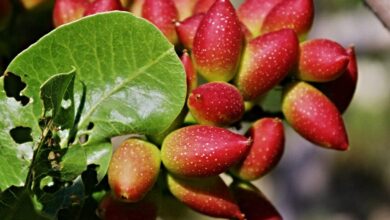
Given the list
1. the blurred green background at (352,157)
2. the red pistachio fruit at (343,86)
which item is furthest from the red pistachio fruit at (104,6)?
the blurred green background at (352,157)

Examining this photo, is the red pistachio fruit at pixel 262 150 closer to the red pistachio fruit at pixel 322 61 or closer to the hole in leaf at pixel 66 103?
the red pistachio fruit at pixel 322 61

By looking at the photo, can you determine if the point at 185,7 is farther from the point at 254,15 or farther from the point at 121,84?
the point at 121,84

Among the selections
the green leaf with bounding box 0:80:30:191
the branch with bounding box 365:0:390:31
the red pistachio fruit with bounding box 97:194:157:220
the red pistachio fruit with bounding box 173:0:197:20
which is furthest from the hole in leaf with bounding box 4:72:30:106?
the branch with bounding box 365:0:390:31

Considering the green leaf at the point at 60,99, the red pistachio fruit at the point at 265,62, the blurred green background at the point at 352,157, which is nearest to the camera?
the green leaf at the point at 60,99

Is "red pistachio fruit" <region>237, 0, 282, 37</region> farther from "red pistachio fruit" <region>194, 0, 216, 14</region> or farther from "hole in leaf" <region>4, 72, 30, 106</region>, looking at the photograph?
"hole in leaf" <region>4, 72, 30, 106</region>

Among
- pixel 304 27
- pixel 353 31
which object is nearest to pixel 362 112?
pixel 353 31

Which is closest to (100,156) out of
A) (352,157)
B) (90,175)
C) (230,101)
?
(90,175)
